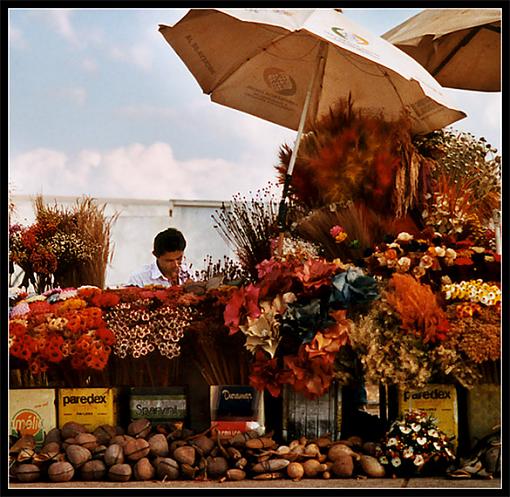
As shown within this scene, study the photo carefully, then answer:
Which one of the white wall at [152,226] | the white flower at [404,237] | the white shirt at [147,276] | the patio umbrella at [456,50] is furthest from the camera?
the white wall at [152,226]

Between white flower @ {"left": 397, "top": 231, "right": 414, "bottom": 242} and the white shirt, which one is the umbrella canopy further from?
the white shirt

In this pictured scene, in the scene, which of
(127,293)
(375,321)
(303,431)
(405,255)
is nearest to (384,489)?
(303,431)

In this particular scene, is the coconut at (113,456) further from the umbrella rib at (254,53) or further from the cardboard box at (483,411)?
the umbrella rib at (254,53)

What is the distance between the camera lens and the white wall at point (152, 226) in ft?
21.9

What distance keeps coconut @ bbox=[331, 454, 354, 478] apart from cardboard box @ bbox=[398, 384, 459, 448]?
307 millimetres

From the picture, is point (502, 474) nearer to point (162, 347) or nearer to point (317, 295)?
point (317, 295)

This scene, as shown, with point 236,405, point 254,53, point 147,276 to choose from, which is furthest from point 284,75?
point 236,405

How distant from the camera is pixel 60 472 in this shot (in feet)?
9.45

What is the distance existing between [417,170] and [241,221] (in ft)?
2.88

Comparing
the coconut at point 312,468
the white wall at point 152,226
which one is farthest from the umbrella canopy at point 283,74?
the white wall at point 152,226

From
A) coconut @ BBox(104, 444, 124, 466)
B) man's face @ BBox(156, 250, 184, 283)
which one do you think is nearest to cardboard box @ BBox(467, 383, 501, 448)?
coconut @ BBox(104, 444, 124, 466)

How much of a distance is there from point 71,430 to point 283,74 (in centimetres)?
244

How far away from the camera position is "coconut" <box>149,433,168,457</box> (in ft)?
9.70

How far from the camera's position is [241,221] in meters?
3.73
